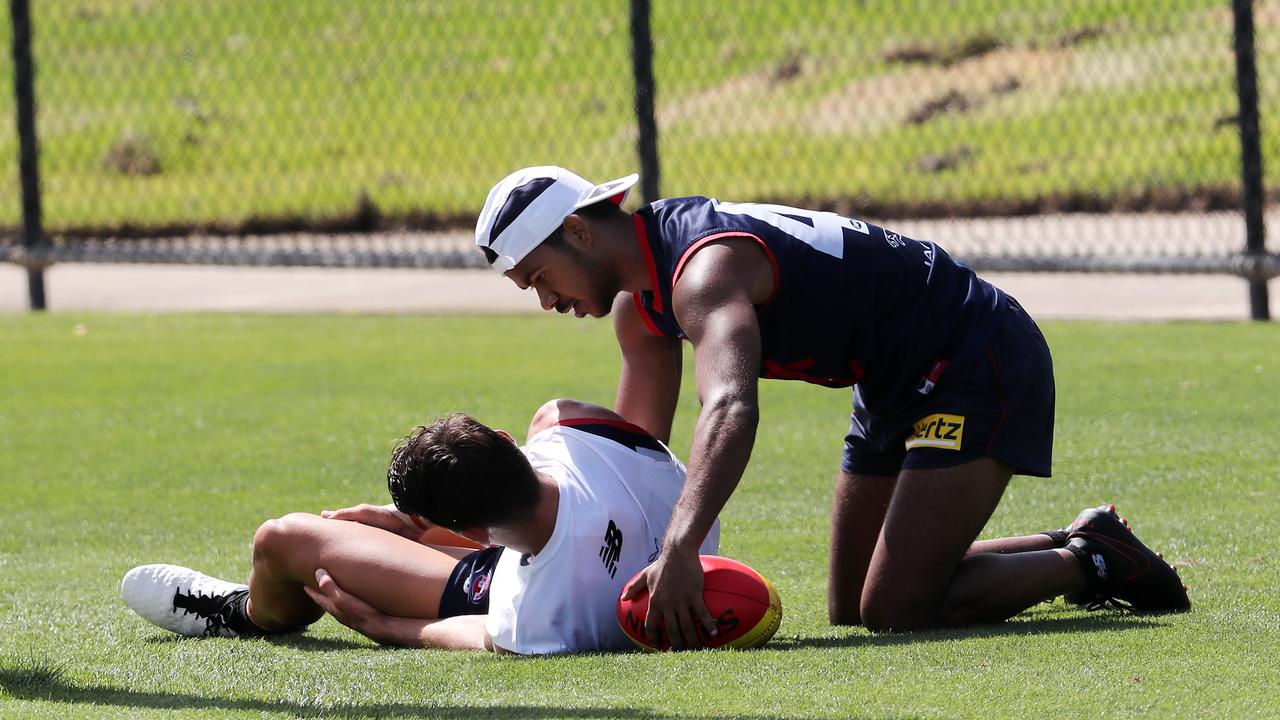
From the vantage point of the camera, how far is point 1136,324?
31.8 ft

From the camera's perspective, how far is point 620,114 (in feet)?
A: 44.3

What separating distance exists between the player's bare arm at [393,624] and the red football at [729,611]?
40cm

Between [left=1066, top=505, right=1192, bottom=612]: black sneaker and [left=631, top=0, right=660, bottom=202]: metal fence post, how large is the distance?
19.9ft

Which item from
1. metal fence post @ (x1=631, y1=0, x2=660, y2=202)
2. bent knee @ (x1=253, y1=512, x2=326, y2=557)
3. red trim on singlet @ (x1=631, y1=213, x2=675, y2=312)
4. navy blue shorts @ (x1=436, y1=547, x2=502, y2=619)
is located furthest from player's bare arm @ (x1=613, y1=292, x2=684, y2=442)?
metal fence post @ (x1=631, y1=0, x2=660, y2=202)

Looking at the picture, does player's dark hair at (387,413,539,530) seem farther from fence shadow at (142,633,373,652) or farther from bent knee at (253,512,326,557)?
fence shadow at (142,633,373,652)

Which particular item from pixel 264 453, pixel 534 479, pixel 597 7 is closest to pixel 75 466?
pixel 264 453

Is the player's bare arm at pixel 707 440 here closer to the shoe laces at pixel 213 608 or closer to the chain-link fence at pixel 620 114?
the shoe laces at pixel 213 608

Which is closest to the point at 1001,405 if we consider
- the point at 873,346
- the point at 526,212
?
the point at 873,346

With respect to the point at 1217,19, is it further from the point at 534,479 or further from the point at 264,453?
the point at 534,479

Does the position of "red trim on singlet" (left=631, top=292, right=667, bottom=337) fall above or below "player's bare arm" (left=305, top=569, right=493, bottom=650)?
above

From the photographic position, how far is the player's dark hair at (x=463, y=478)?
402 centimetres

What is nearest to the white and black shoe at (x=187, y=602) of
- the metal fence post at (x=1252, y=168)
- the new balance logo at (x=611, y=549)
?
the new balance logo at (x=611, y=549)

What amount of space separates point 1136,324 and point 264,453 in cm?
491

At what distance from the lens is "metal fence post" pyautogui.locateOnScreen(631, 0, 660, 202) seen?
415 inches
